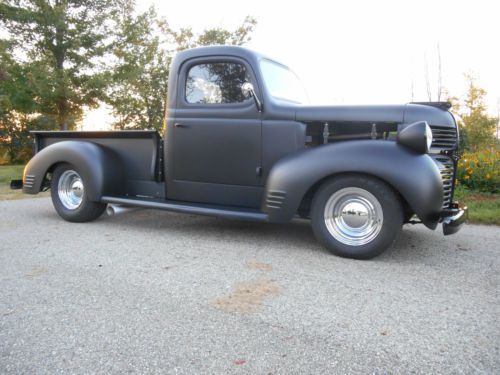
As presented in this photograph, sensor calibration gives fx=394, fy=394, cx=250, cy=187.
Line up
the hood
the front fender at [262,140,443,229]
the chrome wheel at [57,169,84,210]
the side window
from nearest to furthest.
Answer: the front fender at [262,140,443,229] → the hood → the side window → the chrome wheel at [57,169,84,210]

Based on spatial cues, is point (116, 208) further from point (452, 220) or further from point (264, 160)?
point (452, 220)

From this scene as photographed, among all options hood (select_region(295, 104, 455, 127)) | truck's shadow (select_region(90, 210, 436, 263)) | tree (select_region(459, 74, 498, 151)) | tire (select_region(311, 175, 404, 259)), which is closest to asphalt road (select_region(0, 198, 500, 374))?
truck's shadow (select_region(90, 210, 436, 263))

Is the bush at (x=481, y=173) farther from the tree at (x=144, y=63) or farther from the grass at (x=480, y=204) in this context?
the tree at (x=144, y=63)

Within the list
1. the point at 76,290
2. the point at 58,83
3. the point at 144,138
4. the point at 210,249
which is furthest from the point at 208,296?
the point at 58,83

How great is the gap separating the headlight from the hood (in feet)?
1.09

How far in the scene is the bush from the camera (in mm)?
6648

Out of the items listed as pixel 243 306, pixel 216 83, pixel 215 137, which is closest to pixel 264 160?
pixel 215 137

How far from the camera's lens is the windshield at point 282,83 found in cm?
425

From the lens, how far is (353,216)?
351 cm

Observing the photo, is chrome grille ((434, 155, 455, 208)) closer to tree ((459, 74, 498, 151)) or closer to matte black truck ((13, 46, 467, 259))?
matte black truck ((13, 46, 467, 259))

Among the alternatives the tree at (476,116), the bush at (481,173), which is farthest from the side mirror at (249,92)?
the tree at (476,116)

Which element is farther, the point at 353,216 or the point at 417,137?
the point at 353,216

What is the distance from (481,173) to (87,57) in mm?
12524

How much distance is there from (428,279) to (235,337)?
1696mm
